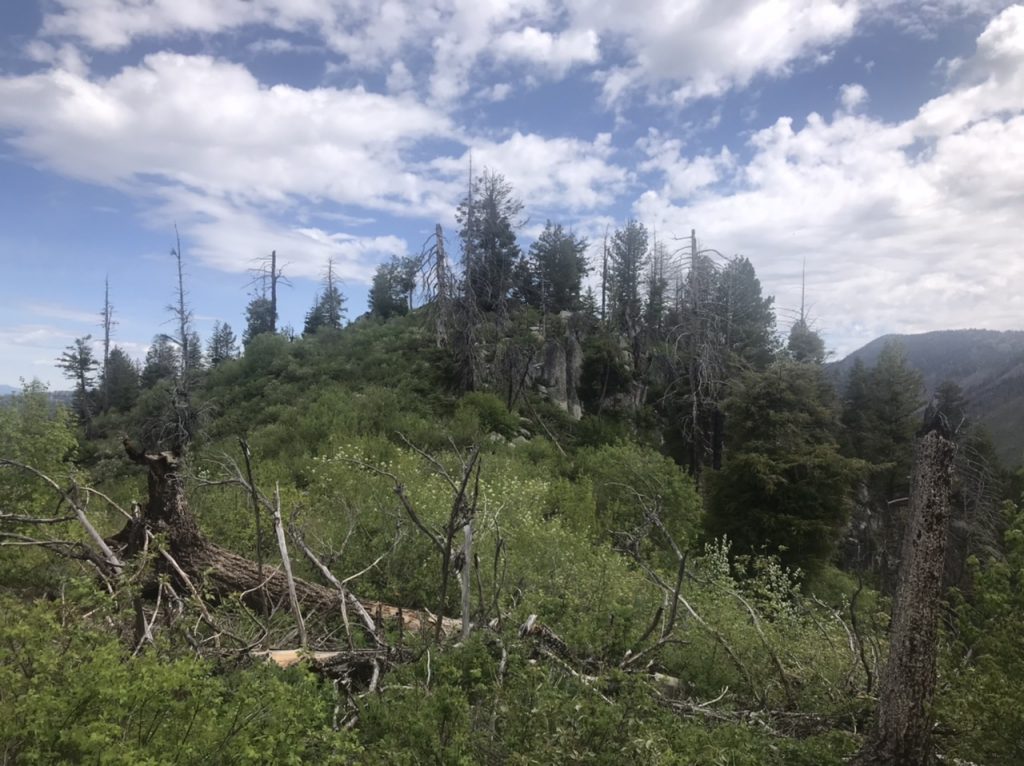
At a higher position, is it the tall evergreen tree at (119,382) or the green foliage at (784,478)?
the tall evergreen tree at (119,382)

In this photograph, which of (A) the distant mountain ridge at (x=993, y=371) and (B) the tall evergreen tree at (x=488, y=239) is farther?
(A) the distant mountain ridge at (x=993, y=371)

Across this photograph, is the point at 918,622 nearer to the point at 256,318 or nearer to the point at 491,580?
the point at 491,580

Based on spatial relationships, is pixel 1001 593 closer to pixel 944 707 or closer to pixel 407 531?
pixel 944 707

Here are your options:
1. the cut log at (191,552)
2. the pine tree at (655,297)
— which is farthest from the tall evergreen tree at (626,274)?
the cut log at (191,552)

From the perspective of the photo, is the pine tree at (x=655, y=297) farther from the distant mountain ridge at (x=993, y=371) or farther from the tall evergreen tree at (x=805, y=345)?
the distant mountain ridge at (x=993, y=371)

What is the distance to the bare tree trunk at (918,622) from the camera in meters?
3.80

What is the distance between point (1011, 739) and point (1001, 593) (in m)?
1.27

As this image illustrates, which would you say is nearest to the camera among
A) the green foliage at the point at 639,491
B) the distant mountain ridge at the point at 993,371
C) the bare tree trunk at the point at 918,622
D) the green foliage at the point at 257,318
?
the bare tree trunk at the point at 918,622

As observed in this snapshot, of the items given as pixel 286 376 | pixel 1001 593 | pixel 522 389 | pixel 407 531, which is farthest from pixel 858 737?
pixel 286 376

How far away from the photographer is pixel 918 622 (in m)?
3.85

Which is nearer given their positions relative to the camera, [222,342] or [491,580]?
[491,580]

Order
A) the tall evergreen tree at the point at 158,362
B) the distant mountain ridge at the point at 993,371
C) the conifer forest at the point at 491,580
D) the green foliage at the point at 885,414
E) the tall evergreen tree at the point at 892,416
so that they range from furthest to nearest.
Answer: the distant mountain ridge at the point at 993,371 → the tall evergreen tree at the point at 158,362 → the green foliage at the point at 885,414 → the tall evergreen tree at the point at 892,416 → the conifer forest at the point at 491,580

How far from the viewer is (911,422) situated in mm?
23047

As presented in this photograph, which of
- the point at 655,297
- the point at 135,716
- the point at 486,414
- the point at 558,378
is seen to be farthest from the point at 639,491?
the point at 655,297
